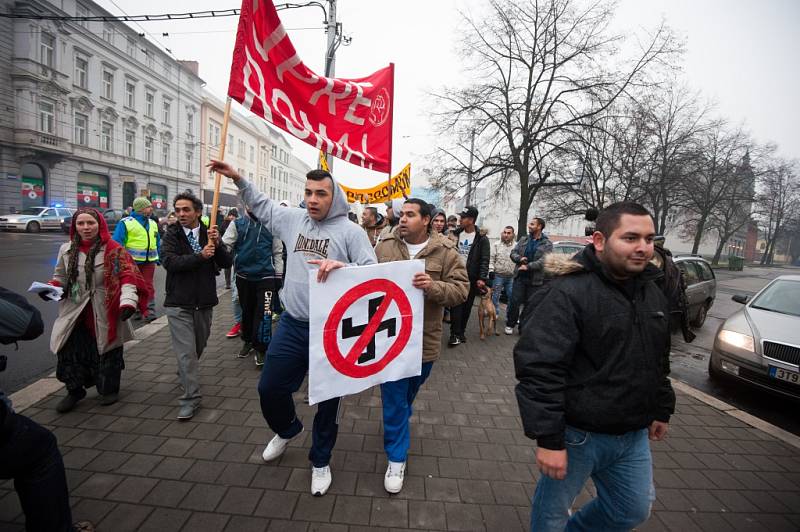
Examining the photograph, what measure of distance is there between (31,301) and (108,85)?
3500 cm

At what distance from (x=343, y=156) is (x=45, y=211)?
93.4 feet

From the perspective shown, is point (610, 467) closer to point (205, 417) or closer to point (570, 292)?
point (570, 292)

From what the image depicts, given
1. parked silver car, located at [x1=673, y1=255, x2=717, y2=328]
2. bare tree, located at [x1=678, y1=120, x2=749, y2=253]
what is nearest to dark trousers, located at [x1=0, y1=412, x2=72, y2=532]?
parked silver car, located at [x1=673, y1=255, x2=717, y2=328]

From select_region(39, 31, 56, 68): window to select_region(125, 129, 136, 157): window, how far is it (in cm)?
794

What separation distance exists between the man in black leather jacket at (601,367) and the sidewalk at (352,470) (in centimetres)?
95

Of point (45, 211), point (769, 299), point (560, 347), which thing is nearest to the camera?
point (560, 347)

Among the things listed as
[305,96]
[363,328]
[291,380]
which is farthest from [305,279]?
[305,96]

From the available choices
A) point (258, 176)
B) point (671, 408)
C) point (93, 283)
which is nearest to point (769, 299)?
point (671, 408)

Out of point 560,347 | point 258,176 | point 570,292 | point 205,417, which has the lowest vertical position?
point 205,417

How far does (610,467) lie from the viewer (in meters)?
1.97

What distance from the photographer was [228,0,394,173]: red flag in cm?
336

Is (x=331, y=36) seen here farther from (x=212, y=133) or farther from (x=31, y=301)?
(x=212, y=133)

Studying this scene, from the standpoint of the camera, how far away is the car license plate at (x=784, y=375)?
4.68m

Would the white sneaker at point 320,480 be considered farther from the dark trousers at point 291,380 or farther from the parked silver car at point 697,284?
the parked silver car at point 697,284
